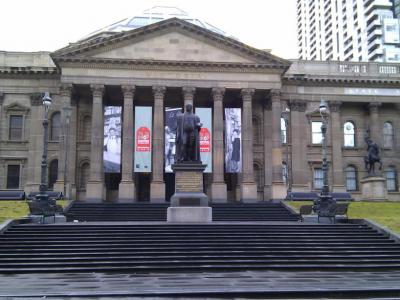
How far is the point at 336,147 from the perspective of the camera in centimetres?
4953

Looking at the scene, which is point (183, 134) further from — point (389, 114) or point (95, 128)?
point (389, 114)

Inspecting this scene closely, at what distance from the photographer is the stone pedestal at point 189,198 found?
83.8 ft

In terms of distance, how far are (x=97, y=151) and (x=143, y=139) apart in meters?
3.99

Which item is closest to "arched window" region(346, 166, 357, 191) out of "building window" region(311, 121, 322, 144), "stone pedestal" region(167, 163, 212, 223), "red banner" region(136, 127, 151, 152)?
"building window" region(311, 121, 322, 144)

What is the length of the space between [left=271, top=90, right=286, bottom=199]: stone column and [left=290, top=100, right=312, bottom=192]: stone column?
4173 mm

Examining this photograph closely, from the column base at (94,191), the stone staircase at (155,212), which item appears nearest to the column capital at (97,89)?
the column base at (94,191)

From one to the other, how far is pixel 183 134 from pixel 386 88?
32500 millimetres

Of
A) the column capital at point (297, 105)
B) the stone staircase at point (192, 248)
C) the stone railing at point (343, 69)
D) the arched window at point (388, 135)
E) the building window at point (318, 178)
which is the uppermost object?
the stone railing at point (343, 69)

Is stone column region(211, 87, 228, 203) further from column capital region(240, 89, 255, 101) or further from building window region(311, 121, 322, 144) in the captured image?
building window region(311, 121, 322, 144)

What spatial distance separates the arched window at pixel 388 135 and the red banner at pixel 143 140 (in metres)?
24.9

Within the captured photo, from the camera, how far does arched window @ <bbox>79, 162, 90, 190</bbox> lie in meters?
46.7

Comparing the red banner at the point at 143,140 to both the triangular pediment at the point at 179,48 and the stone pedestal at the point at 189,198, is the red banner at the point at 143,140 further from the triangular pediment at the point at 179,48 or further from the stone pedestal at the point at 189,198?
the stone pedestal at the point at 189,198

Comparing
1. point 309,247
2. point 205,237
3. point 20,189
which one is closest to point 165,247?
point 205,237

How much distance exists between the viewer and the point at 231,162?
43.9 meters
